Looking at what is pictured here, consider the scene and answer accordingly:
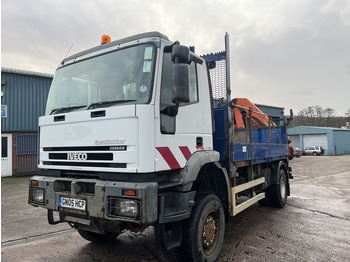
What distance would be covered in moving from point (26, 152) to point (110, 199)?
43.8 feet

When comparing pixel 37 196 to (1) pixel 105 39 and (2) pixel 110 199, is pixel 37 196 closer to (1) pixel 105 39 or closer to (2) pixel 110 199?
(2) pixel 110 199

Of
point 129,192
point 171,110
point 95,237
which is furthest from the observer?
point 95,237

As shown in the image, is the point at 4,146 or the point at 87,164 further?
the point at 4,146

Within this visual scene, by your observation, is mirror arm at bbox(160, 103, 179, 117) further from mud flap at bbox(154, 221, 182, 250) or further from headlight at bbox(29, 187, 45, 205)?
headlight at bbox(29, 187, 45, 205)

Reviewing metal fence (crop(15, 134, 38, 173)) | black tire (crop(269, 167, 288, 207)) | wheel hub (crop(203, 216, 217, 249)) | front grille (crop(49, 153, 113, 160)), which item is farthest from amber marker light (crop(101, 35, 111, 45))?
metal fence (crop(15, 134, 38, 173))

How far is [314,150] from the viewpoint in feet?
110

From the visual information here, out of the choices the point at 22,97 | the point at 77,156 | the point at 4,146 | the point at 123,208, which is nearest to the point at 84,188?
the point at 77,156

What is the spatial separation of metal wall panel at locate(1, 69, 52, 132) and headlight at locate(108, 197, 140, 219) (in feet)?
43.0

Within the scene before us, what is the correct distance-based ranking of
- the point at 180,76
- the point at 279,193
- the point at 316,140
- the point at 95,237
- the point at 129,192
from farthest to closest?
the point at 316,140 < the point at 279,193 < the point at 95,237 < the point at 180,76 < the point at 129,192

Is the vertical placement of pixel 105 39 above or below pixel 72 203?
above

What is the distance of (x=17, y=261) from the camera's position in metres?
3.79

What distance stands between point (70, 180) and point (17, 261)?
5.70 ft

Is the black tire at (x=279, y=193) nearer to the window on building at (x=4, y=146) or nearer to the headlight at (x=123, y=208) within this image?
the headlight at (x=123, y=208)

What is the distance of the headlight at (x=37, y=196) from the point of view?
3.33m
